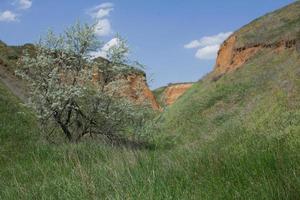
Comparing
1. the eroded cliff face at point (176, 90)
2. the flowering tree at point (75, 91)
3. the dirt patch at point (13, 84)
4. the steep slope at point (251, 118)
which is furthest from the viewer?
the eroded cliff face at point (176, 90)

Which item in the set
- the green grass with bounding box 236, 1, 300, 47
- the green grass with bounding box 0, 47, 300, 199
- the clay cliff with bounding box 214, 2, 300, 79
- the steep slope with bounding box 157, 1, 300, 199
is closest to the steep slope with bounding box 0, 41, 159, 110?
the steep slope with bounding box 157, 1, 300, 199

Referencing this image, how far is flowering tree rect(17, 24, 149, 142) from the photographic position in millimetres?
21891

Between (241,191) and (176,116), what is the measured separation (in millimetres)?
34426

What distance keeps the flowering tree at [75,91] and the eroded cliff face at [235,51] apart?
61.0ft

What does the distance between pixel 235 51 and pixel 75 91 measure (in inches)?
1163

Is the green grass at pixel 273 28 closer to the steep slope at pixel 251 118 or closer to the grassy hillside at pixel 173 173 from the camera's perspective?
the steep slope at pixel 251 118

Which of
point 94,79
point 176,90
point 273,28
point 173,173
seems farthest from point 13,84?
point 176,90

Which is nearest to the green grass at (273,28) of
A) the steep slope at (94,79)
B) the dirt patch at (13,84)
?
the steep slope at (94,79)

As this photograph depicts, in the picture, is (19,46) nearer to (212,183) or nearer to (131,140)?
(131,140)

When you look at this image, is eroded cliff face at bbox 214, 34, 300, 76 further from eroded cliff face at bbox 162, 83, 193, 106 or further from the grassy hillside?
eroded cliff face at bbox 162, 83, 193, 106

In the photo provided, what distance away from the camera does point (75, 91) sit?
21.7 meters

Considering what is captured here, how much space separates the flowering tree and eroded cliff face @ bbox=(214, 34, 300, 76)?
61.0ft

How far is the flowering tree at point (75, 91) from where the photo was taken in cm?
2189

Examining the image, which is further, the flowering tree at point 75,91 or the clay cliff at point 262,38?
the clay cliff at point 262,38
